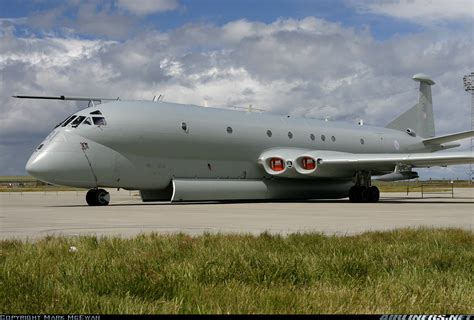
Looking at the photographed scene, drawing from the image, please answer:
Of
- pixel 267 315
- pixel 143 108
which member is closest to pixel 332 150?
pixel 143 108

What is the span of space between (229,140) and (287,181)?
431 cm

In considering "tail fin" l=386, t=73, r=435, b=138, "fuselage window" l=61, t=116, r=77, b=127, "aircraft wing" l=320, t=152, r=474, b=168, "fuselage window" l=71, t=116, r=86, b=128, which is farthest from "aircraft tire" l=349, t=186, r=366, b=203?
"fuselage window" l=61, t=116, r=77, b=127

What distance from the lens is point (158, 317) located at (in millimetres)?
3949

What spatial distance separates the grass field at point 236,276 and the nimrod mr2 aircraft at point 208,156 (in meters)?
14.7

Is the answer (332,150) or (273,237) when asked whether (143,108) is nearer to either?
(332,150)

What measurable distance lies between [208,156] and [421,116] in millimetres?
20249

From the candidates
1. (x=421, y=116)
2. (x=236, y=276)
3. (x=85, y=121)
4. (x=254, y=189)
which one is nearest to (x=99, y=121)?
(x=85, y=121)

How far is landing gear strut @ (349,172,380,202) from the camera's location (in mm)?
29250

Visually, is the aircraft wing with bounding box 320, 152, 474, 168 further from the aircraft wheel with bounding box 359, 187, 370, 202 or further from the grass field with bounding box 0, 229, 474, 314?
the grass field with bounding box 0, 229, 474, 314

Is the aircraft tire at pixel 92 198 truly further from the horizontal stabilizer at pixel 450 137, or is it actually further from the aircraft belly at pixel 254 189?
the horizontal stabilizer at pixel 450 137

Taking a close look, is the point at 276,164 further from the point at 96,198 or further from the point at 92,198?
the point at 92,198

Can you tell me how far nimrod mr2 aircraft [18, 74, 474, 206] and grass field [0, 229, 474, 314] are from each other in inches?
577

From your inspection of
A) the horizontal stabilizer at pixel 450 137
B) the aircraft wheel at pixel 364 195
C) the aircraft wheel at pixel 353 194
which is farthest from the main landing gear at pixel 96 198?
the horizontal stabilizer at pixel 450 137

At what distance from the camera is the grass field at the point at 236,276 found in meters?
4.44
